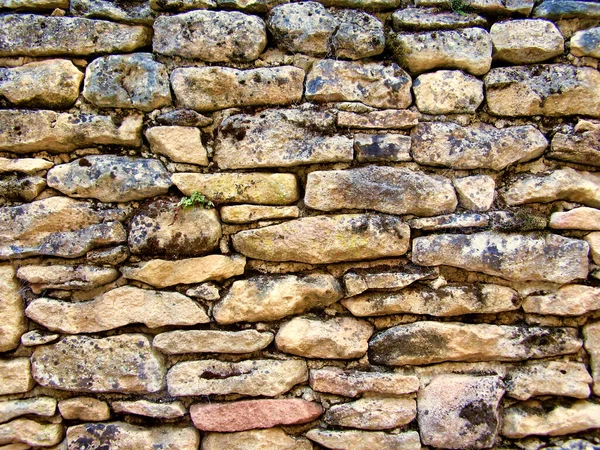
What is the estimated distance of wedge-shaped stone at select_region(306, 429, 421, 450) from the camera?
190 centimetres

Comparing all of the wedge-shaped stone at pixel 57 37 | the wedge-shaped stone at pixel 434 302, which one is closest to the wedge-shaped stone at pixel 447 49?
the wedge-shaped stone at pixel 434 302

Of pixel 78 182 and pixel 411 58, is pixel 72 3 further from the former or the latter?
pixel 411 58

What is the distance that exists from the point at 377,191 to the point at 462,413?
1108 millimetres

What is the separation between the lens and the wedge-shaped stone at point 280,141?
2008mm

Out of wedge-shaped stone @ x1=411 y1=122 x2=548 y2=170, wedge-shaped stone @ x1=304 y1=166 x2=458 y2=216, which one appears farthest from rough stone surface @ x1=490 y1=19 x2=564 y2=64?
wedge-shaped stone @ x1=304 y1=166 x2=458 y2=216

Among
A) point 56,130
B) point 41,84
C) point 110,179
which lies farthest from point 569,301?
point 41,84

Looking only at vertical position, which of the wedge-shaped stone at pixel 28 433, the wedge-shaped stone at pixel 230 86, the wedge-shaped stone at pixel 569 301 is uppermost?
the wedge-shaped stone at pixel 230 86

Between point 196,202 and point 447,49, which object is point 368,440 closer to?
point 196,202

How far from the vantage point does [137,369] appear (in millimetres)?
1940

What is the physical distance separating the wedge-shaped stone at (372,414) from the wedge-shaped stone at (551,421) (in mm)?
467

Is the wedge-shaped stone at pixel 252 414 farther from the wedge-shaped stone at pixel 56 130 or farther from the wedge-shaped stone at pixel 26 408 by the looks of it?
the wedge-shaped stone at pixel 56 130

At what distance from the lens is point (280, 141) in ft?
6.61

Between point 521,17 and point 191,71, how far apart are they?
67.4 inches

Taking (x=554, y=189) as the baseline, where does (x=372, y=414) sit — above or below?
below
